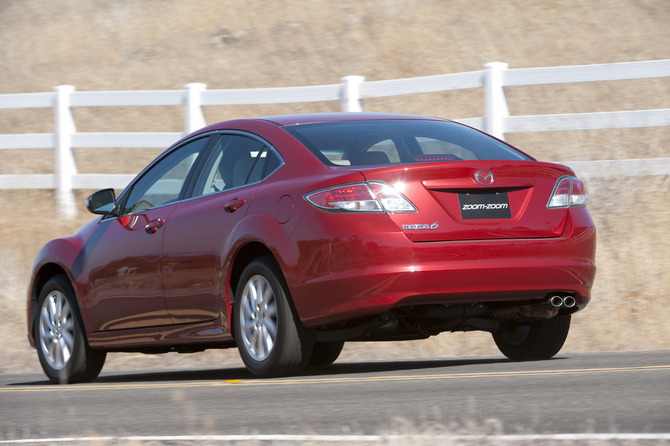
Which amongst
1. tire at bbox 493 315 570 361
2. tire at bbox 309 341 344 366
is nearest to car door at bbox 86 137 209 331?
tire at bbox 309 341 344 366

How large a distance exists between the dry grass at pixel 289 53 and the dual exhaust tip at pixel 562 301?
291 inches

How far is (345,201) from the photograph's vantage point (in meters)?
7.52

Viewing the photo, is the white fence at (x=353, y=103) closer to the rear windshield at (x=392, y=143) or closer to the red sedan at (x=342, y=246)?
the red sedan at (x=342, y=246)

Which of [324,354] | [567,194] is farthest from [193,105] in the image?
[567,194]


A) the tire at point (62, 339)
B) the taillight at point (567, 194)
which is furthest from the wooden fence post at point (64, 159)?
the taillight at point (567, 194)

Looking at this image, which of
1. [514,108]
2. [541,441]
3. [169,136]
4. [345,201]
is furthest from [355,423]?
[514,108]

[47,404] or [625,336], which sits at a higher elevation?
[625,336]

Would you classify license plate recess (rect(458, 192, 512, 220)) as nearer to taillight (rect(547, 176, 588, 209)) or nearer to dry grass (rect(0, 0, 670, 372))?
taillight (rect(547, 176, 588, 209))

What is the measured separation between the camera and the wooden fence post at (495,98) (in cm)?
1420

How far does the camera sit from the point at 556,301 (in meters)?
8.01

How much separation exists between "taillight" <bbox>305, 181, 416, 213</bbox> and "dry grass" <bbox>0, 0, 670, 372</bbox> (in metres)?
8.08

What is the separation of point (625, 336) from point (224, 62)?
21.1m

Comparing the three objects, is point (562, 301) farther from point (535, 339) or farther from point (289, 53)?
point (289, 53)

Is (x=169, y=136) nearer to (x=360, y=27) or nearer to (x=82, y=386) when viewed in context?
(x=82, y=386)
